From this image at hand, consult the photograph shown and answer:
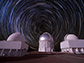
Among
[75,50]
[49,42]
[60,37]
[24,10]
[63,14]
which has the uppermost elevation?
[24,10]

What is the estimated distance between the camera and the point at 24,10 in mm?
35781

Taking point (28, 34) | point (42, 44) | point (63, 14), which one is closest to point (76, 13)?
point (63, 14)

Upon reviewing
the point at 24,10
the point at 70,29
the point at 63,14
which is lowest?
the point at 70,29

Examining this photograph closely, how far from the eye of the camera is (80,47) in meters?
18.9

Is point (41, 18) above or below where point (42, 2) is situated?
below

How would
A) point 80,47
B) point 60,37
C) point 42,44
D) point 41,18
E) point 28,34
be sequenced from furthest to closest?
point 41,18 → point 28,34 → point 60,37 → point 42,44 → point 80,47

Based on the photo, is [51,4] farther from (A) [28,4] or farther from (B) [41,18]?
(B) [41,18]

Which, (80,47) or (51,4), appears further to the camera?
(51,4)

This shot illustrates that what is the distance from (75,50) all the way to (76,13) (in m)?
15.3

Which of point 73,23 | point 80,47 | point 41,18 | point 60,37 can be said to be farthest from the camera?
point 41,18

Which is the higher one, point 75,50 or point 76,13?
point 76,13

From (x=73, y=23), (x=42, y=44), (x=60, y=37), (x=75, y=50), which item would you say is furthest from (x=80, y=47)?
(x=60, y=37)

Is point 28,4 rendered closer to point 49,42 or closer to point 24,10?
point 24,10

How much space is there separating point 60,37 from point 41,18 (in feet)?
56.5
